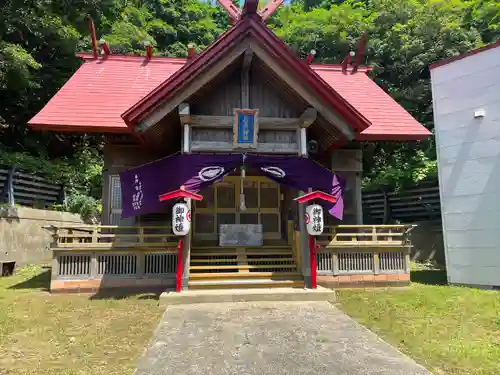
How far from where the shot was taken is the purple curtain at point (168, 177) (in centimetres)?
955

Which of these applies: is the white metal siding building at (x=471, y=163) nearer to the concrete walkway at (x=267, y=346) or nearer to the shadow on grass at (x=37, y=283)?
the concrete walkway at (x=267, y=346)

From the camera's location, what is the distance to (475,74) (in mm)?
11297

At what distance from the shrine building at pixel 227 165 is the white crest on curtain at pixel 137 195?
0.04 m

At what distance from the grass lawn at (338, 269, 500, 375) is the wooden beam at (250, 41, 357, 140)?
14.3 ft

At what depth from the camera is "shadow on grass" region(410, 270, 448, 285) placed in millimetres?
11680

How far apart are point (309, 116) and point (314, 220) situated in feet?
9.06

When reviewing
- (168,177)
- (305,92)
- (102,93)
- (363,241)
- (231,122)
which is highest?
(102,93)

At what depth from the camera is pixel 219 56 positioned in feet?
30.4

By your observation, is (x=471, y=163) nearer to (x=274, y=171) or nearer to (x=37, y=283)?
(x=274, y=171)

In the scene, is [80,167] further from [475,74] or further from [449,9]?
[449,9]

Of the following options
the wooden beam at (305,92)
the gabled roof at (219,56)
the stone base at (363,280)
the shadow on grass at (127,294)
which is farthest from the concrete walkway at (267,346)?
the gabled roof at (219,56)

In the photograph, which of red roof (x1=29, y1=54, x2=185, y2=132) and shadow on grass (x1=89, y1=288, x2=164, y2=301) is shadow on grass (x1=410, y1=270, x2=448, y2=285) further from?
red roof (x1=29, y1=54, x2=185, y2=132)

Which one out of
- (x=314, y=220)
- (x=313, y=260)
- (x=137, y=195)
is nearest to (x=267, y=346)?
(x=313, y=260)

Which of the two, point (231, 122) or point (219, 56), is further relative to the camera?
point (231, 122)
